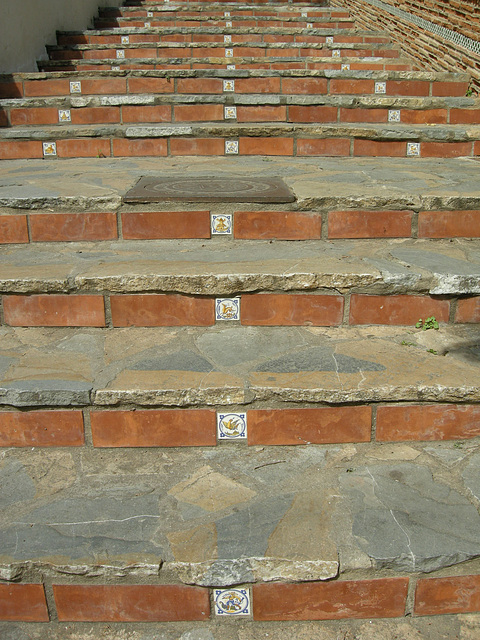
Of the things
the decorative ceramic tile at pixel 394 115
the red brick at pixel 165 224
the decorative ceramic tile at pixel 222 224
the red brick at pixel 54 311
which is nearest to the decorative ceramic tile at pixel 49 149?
the red brick at pixel 165 224

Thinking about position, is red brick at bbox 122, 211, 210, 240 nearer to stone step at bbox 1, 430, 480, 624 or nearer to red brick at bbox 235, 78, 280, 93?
stone step at bbox 1, 430, 480, 624

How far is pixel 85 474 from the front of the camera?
73.6 inches

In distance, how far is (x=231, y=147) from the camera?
386 centimetres

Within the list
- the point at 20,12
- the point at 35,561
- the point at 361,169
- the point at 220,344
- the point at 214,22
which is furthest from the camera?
the point at 214,22

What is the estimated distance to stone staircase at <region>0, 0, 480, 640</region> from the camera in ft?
5.19

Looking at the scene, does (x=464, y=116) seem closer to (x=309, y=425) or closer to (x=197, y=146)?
(x=197, y=146)

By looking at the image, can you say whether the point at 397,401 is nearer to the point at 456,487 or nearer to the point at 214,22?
the point at 456,487

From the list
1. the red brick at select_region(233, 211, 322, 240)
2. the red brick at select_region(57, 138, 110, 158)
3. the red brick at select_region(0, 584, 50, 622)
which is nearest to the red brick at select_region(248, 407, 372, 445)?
the red brick at select_region(0, 584, 50, 622)

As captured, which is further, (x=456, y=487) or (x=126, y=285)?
(x=126, y=285)

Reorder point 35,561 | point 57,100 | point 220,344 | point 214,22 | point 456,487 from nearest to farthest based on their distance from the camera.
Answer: point 35,561 → point 456,487 → point 220,344 → point 57,100 → point 214,22

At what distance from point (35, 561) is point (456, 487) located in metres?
1.25

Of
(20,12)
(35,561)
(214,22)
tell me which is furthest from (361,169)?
(214,22)

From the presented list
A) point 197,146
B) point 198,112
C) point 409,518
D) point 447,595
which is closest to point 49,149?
point 197,146

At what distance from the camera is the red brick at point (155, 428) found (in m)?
1.93
